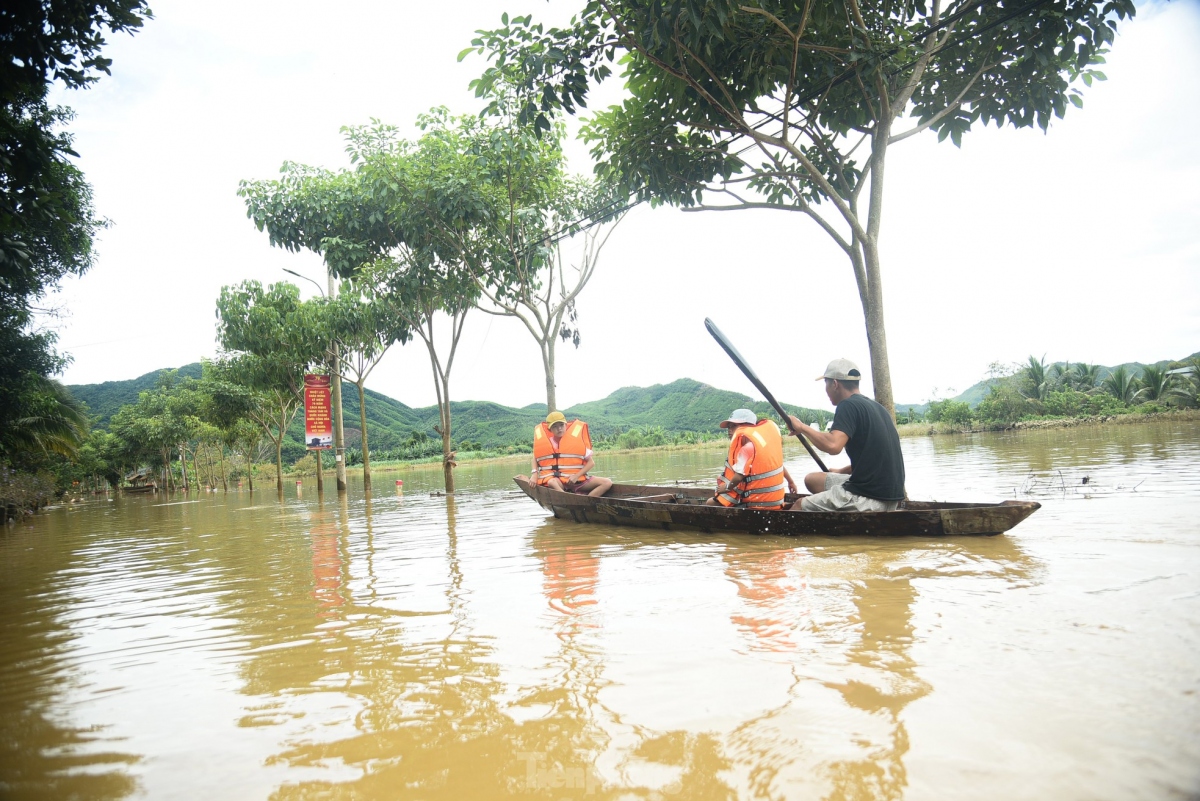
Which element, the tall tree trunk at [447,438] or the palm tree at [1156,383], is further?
the palm tree at [1156,383]

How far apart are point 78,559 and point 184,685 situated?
26.5 feet

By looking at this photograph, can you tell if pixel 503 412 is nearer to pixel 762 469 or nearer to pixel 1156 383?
pixel 1156 383

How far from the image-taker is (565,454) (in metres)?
11.0

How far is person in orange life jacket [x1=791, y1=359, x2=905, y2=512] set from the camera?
21.6ft

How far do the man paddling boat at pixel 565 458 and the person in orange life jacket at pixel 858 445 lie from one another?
4.42 metres

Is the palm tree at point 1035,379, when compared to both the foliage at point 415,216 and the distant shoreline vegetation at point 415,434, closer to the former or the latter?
the distant shoreline vegetation at point 415,434

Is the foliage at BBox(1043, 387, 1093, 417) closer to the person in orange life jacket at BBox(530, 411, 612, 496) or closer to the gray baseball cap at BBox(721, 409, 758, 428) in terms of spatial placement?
the person in orange life jacket at BBox(530, 411, 612, 496)

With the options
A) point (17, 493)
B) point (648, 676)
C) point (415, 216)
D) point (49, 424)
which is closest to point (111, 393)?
point (49, 424)

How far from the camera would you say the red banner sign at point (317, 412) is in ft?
70.2

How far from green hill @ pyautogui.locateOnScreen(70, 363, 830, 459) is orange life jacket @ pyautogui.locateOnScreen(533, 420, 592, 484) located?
2536 inches

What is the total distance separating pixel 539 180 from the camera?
1545 cm

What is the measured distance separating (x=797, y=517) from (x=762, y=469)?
2.67ft

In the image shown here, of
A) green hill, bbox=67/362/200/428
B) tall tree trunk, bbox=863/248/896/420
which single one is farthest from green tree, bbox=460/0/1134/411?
green hill, bbox=67/362/200/428

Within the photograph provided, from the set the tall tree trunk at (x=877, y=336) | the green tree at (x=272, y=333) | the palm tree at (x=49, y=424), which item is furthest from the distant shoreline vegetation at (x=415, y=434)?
the tall tree trunk at (x=877, y=336)
